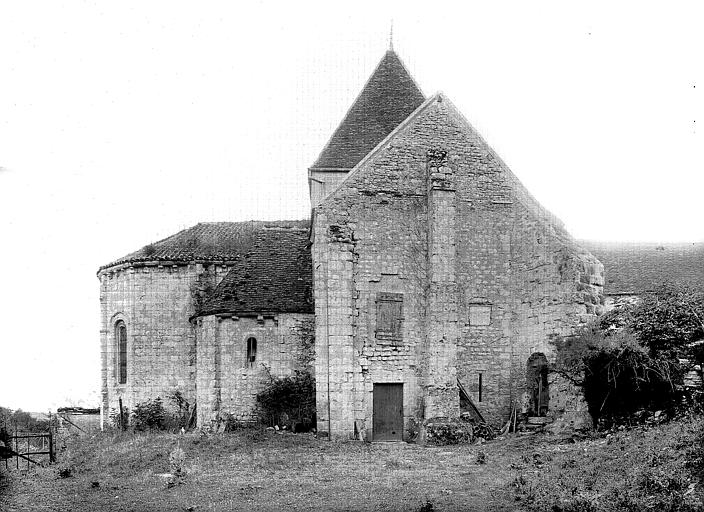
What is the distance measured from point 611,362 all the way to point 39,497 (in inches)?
506

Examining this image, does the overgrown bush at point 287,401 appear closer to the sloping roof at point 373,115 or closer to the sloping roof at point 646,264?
the sloping roof at point 373,115

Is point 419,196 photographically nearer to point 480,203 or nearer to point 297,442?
point 480,203

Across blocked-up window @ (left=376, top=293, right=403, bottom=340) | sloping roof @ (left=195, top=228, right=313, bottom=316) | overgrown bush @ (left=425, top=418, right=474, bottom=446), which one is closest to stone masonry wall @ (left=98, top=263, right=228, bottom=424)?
A: sloping roof @ (left=195, top=228, right=313, bottom=316)

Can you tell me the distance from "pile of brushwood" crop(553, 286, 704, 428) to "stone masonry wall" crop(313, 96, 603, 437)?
213cm

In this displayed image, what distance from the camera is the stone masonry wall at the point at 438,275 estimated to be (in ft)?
72.8

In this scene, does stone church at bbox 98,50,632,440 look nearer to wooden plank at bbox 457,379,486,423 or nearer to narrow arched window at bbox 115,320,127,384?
wooden plank at bbox 457,379,486,423

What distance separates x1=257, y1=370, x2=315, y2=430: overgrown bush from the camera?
23.7 m

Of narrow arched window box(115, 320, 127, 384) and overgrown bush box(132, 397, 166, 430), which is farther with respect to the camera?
narrow arched window box(115, 320, 127, 384)

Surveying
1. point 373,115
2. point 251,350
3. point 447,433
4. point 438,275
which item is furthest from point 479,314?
point 373,115

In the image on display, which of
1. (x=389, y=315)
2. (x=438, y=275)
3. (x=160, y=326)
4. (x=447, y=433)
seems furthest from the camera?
(x=160, y=326)

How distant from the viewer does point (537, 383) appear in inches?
918

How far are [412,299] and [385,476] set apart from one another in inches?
309

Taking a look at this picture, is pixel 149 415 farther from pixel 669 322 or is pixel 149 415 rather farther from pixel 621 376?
pixel 669 322

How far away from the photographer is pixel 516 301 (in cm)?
2361
